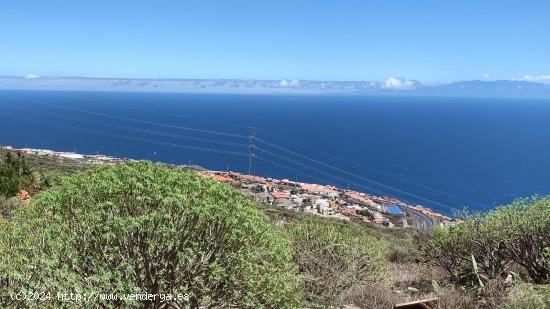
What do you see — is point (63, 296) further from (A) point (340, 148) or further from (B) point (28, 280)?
(A) point (340, 148)

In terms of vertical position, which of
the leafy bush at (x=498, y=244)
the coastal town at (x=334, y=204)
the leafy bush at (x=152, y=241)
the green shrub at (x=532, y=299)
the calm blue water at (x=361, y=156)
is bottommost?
the calm blue water at (x=361, y=156)

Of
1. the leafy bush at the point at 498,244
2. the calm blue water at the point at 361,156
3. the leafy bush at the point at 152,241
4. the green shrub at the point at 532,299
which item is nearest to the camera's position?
the leafy bush at the point at 152,241

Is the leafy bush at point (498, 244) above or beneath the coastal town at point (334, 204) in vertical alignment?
above

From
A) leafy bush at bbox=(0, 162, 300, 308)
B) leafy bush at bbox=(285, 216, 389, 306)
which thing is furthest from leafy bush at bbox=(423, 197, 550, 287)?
leafy bush at bbox=(0, 162, 300, 308)

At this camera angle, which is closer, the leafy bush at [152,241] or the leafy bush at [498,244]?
the leafy bush at [152,241]

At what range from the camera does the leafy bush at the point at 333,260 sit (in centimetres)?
978

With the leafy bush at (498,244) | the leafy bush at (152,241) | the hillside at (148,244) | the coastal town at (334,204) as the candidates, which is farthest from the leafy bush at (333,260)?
the coastal town at (334,204)

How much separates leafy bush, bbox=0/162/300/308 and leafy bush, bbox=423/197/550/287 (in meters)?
6.99

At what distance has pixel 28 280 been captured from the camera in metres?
4.77

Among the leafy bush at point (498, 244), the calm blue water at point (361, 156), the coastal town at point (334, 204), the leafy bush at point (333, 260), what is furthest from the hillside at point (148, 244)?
the calm blue water at point (361, 156)

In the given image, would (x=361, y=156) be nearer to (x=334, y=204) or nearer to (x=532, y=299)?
(x=334, y=204)

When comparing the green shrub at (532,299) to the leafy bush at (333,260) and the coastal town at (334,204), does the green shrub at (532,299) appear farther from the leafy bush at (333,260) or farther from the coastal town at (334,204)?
the coastal town at (334,204)

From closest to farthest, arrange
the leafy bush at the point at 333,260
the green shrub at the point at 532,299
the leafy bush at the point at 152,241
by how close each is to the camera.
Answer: the leafy bush at the point at 152,241
the green shrub at the point at 532,299
the leafy bush at the point at 333,260

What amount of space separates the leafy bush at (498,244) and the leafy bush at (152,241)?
6993 millimetres
